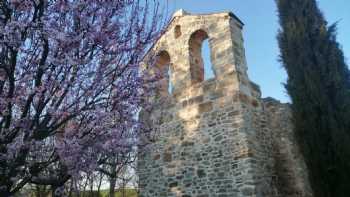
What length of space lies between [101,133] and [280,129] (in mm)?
4751

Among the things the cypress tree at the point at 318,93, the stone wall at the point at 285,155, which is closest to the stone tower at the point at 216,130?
the stone wall at the point at 285,155

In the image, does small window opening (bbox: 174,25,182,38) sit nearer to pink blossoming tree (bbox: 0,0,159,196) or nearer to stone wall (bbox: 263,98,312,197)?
stone wall (bbox: 263,98,312,197)

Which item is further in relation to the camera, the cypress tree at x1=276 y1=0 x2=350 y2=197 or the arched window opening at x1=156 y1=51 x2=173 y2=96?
the arched window opening at x1=156 y1=51 x2=173 y2=96

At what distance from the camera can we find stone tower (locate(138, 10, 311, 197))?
715 cm

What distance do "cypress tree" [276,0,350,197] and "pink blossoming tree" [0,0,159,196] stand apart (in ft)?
12.2

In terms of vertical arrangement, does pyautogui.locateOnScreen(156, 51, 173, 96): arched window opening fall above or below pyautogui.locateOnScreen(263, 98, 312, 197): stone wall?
above

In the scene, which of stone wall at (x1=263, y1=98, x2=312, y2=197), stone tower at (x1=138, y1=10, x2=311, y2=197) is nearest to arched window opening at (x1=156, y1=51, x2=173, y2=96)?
stone tower at (x1=138, y1=10, x2=311, y2=197)

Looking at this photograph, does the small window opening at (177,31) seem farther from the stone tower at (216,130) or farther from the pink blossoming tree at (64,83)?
the pink blossoming tree at (64,83)

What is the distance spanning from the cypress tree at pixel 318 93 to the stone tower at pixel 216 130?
35.2 inches

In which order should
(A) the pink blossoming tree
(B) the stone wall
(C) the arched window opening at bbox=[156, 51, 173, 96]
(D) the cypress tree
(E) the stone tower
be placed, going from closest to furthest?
(A) the pink blossoming tree → (D) the cypress tree → (E) the stone tower → (B) the stone wall → (C) the arched window opening at bbox=[156, 51, 173, 96]

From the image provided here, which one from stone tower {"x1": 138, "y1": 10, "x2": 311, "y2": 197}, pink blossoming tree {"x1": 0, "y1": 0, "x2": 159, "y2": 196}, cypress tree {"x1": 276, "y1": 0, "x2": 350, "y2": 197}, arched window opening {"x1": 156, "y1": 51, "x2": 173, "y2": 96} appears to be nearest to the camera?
pink blossoming tree {"x1": 0, "y1": 0, "x2": 159, "y2": 196}

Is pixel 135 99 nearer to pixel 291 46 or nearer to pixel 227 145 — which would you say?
pixel 227 145

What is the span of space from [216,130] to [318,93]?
233 centimetres

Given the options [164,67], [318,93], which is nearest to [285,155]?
[318,93]
